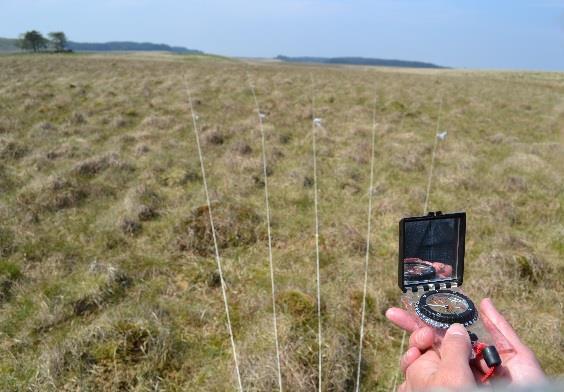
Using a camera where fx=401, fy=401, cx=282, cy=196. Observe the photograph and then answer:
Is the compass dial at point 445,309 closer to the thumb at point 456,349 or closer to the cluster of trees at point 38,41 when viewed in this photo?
the thumb at point 456,349

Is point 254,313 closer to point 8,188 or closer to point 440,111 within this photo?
point 8,188

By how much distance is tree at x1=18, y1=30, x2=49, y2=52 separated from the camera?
112938 millimetres

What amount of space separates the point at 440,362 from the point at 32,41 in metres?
142

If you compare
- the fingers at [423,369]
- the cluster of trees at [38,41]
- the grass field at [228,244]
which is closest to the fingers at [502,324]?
the fingers at [423,369]

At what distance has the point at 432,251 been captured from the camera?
2908mm

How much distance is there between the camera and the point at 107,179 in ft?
39.5

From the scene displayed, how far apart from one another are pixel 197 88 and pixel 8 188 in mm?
19376

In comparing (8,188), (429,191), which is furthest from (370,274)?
A: (8,188)

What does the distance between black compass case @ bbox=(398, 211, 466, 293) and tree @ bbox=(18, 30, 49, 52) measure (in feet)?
453

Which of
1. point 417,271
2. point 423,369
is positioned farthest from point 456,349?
point 417,271

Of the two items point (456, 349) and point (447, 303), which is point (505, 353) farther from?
point (456, 349)

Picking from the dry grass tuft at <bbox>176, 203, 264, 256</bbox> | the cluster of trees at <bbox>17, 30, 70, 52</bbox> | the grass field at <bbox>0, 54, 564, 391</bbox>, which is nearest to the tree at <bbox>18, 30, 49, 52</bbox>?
the cluster of trees at <bbox>17, 30, 70, 52</bbox>

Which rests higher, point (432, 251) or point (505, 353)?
point (432, 251)

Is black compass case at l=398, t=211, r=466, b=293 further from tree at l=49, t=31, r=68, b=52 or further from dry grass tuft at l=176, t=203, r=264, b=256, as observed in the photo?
tree at l=49, t=31, r=68, b=52
